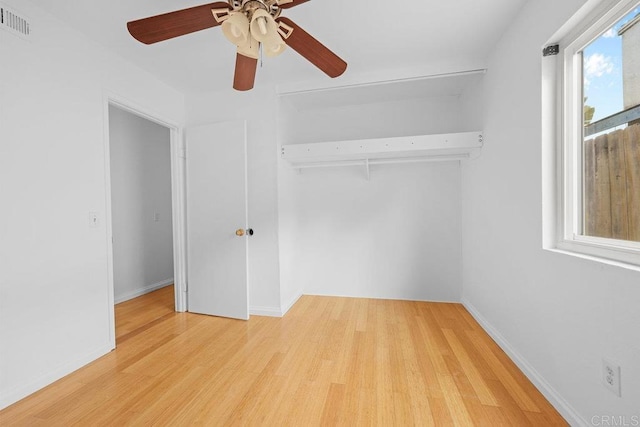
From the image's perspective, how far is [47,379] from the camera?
1.63m

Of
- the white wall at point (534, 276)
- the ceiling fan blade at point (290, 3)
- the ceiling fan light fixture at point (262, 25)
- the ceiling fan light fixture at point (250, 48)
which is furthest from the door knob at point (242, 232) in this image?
the white wall at point (534, 276)

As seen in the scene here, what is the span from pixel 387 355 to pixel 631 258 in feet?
4.74

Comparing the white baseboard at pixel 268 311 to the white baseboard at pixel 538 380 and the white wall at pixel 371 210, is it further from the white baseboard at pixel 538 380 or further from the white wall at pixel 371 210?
the white baseboard at pixel 538 380

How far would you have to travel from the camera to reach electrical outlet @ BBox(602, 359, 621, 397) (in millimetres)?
1043

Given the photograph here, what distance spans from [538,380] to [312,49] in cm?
231

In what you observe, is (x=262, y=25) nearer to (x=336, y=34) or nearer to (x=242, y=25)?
(x=242, y=25)

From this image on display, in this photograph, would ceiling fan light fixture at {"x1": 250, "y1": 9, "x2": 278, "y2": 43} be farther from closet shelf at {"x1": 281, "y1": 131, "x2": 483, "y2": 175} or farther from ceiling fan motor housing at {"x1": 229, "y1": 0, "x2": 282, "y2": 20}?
closet shelf at {"x1": 281, "y1": 131, "x2": 483, "y2": 175}

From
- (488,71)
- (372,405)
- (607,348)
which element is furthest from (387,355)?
(488,71)

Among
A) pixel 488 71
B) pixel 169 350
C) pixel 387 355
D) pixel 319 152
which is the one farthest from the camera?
pixel 319 152

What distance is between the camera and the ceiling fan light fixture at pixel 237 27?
1.15 m

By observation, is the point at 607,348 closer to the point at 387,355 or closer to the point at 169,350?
the point at 387,355

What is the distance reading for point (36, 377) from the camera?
1579 mm
